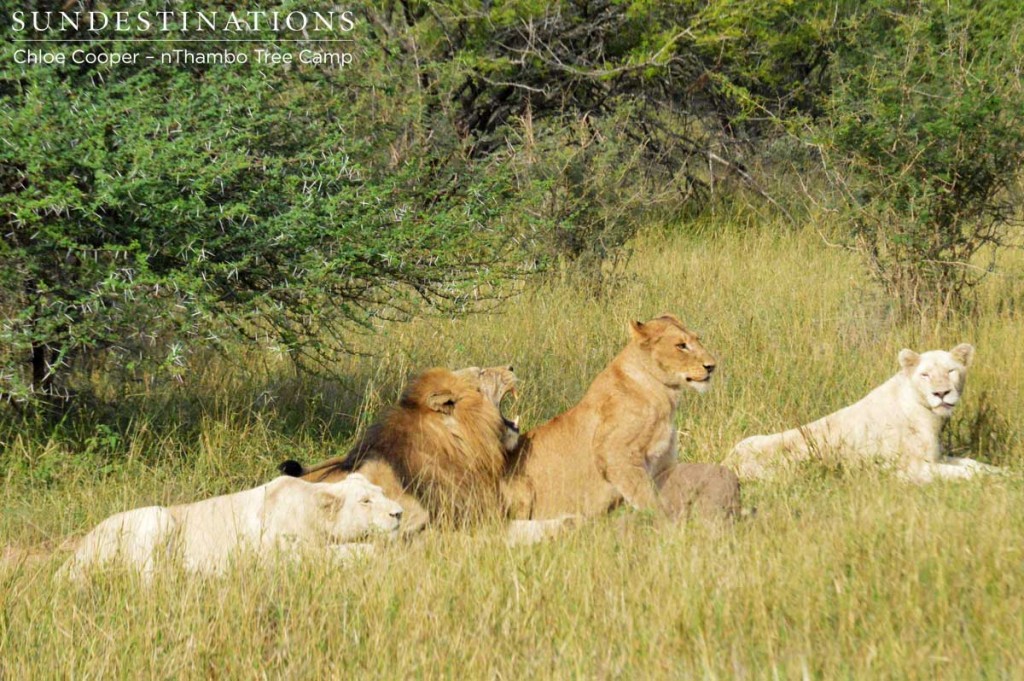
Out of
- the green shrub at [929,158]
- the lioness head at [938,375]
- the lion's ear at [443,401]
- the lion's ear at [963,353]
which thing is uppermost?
the green shrub at [929,158]

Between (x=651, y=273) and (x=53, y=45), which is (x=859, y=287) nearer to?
(x=651, y=273)

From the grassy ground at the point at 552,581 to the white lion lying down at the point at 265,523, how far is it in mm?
211

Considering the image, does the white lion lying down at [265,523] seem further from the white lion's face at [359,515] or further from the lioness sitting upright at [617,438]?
the lioness sitting upright at [617,438]

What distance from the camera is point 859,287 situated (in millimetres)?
9984

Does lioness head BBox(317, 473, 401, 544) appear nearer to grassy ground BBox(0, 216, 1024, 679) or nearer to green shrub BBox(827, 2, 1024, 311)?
grassy ground BBox(0, 216, 1024, 679)

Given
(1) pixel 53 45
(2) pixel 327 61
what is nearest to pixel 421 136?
(2) pixel 327 61

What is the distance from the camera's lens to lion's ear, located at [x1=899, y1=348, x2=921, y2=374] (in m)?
6.34

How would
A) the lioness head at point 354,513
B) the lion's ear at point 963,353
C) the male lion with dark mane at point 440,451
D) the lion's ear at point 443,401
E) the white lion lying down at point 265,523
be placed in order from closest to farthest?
1. the white lion lying down at point 265,523
2. the lioness head at point 354,513
3. the male lion with dark mane at point 440,451
4. the lion's ear at point 443,401
5. the lion's ear at point 963,353

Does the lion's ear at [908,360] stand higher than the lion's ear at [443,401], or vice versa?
the lion's ear at [908,360]

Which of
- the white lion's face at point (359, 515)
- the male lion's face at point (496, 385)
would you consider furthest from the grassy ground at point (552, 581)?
the male lion's face at point (496, 385)

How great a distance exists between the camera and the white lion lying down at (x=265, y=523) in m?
4.91

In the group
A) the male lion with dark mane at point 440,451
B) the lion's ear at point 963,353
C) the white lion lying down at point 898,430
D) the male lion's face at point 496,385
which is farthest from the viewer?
the lion's ear at point 963,353

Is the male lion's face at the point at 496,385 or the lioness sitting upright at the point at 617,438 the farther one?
the male lion's face at the point at 496,385

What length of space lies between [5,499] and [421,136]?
5068 millimetres
